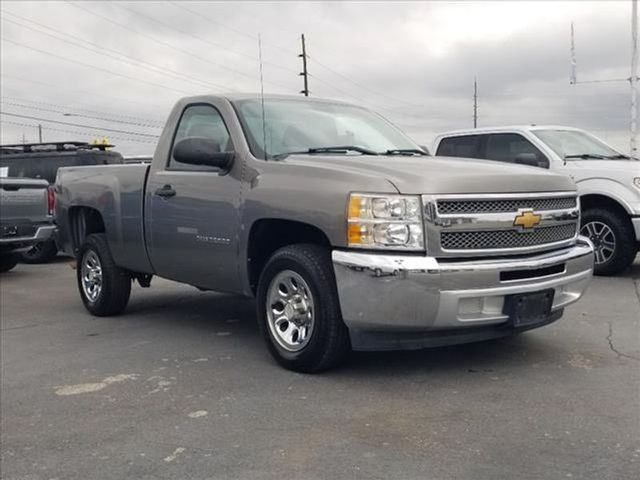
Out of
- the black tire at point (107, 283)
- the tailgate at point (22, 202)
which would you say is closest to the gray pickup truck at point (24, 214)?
the tailgate at point (22, 202)

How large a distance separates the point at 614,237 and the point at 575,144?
5.34 feet

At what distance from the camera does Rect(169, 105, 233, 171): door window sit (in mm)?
5629

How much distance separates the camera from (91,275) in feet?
24.0

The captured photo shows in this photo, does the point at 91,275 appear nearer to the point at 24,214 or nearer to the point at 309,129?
the point at 309,129

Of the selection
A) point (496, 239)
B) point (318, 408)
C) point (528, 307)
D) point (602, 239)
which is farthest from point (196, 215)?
point (602, 239)

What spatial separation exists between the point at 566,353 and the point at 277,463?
8.74 feet

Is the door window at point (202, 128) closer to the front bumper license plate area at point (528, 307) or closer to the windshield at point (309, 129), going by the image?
the windshield at point (309, 129)

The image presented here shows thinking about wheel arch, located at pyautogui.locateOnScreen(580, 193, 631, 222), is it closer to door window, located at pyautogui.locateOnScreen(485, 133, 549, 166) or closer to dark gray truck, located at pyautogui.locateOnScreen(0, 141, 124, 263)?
door window, located at pyautogui.locateOnScreen(485, 133, 549, 166)

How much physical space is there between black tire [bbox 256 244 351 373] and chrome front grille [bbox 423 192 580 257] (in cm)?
73

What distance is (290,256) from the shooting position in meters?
4.80

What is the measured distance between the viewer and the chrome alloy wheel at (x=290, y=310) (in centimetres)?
480

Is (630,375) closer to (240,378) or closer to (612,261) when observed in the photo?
(240,378)

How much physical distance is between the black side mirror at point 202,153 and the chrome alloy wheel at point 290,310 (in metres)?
1.00

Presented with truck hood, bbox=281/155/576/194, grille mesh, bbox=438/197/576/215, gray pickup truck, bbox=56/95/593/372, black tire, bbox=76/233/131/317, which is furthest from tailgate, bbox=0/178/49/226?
grille mesh, bbox=438/197/576/215
